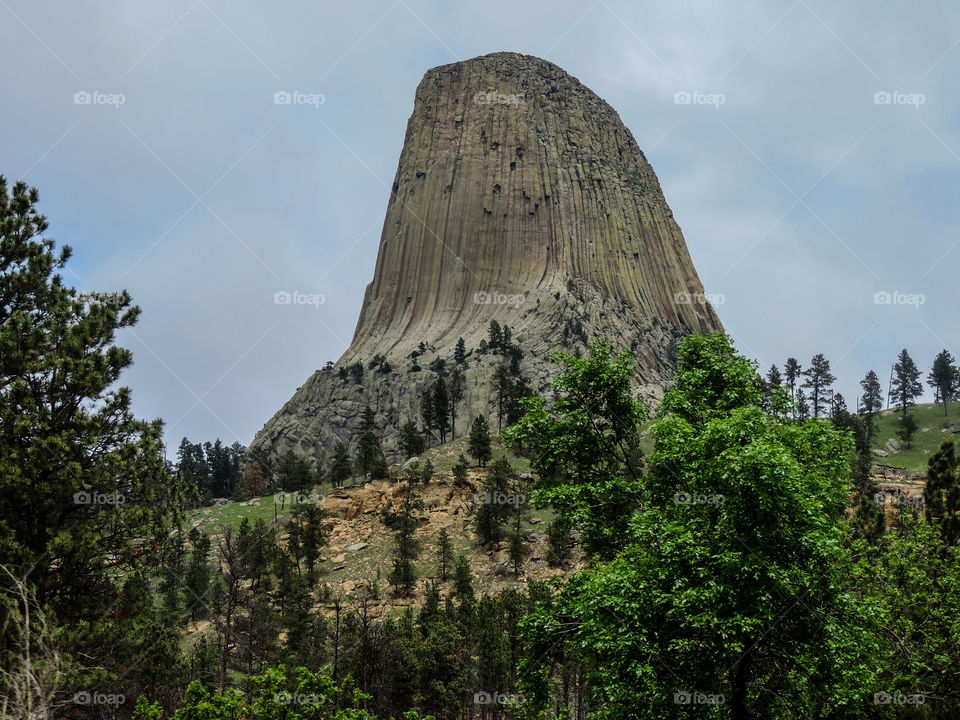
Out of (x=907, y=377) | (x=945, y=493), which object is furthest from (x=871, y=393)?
(x=945, y=493)

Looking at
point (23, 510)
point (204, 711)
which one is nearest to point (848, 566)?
point (204, 711)

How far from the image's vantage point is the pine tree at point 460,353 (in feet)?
424

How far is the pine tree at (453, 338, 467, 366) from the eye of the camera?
129 meters

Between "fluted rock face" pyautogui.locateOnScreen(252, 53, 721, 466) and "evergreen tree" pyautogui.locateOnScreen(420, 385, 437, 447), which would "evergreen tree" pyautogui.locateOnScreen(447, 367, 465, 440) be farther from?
"fluted rock face" pyautogui.locateOnScreen(252, 53, 721, 466)

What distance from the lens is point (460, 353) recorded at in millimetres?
132375
